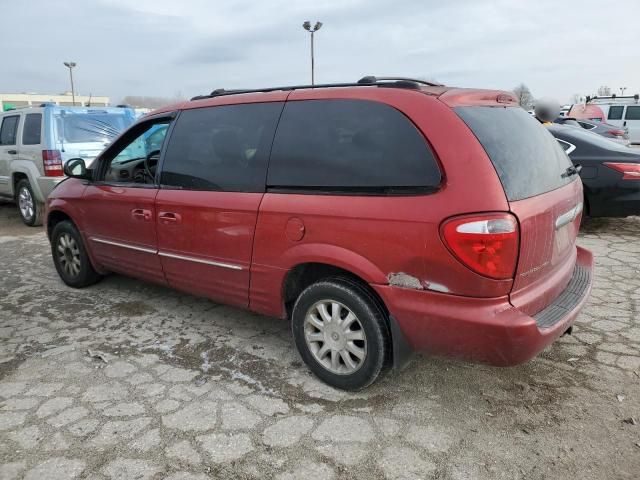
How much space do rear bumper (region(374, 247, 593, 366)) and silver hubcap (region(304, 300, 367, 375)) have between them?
301 millimetres

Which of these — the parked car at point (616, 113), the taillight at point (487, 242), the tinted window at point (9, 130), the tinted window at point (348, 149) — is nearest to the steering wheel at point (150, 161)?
the tinted window at point (348, 149)

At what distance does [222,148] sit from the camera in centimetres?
335

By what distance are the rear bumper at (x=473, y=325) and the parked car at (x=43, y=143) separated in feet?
21.2

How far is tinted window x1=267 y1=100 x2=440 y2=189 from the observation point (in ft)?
8.21

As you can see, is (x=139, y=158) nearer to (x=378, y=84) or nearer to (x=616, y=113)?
(x=378, y=84)

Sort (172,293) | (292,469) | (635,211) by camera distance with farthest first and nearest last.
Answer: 1. (635,211)
2. (172,293)
3. (292,469)

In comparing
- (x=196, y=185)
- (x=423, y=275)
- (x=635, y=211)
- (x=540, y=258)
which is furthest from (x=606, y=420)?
(x=635, y=211)

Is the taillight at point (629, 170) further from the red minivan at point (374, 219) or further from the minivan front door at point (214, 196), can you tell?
the minivan front door at point (214, 196)

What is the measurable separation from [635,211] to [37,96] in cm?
9379

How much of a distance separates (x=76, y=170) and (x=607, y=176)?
5.90 metres

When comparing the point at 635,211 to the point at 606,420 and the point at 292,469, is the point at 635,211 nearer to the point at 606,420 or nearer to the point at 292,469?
the point at 606,420

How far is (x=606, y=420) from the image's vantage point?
2605 millimetres

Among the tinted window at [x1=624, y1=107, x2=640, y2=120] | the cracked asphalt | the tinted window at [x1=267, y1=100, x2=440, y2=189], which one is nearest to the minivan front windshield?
the cracked asphalt

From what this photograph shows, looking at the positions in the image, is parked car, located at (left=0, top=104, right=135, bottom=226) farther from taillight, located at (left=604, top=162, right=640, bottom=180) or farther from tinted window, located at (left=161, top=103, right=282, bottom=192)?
taillight, located at (left=604, top=162, right=640, bottom=180)
